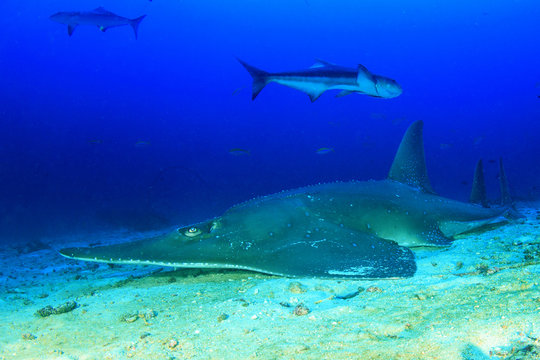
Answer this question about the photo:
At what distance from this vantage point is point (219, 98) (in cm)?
7381

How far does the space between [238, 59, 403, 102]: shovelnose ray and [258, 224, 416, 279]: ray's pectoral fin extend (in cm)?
232

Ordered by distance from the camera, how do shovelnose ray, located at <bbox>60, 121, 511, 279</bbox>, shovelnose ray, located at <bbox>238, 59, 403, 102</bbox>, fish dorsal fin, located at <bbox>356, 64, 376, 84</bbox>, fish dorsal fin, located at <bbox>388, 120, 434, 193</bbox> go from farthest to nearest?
fish dorsal fin, located at <bbox>388, 120, 434, 193</bbox> → shovelnose ray, located at <bbox>238, 59, 403, 102</bbox> → fish dorsal fin, located at <bbox>356, 64, 376, 84</bbox> → shovelnose ray, located at <bbox>60, 121, 511, 279</bbox>

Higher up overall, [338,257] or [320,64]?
[320,64]

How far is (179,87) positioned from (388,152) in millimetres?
47621

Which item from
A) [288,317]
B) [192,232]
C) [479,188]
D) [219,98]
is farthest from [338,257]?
[219,98]

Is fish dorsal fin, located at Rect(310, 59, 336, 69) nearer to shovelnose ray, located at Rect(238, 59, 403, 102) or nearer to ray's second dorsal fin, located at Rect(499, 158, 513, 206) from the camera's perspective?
shovelnose ray, located at Rect(238, 59, 403, 102)

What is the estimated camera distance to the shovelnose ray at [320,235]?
2.85m

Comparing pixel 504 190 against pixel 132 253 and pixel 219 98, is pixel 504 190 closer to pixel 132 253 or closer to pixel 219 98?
pixel 132 253

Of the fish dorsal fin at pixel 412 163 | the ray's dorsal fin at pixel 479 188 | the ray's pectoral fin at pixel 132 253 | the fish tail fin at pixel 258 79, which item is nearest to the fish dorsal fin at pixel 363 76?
the fish tail fin at pixel 258 79

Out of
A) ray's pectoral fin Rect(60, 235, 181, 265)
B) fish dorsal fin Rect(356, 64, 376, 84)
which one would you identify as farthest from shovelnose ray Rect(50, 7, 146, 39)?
ray's pectoral fin Rect(60, 235, 181, 265)

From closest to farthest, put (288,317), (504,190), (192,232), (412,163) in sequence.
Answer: (288,317) → (192,232) → (412,163) → (504,190)

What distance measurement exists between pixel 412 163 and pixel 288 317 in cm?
439

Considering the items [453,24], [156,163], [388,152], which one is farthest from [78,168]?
[453,24]

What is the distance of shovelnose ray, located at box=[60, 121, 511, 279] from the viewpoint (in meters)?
2.85
